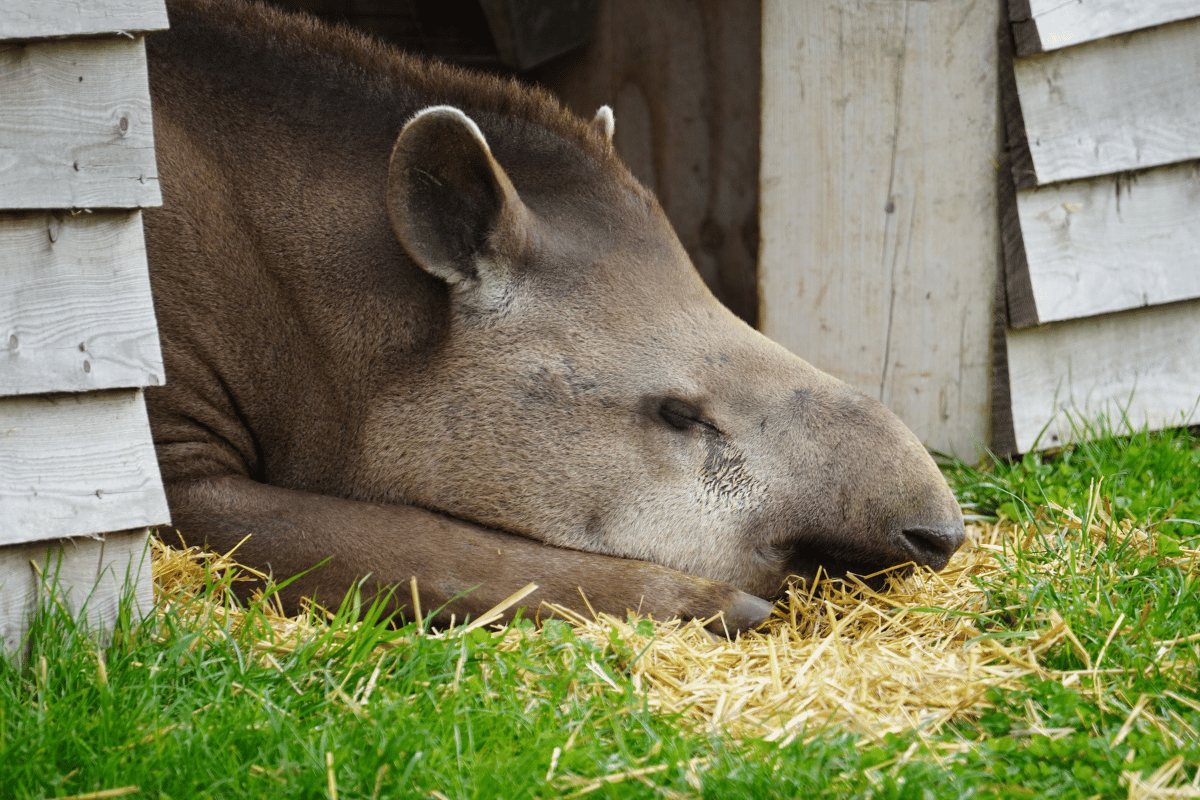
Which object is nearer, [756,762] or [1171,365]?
[756,762]

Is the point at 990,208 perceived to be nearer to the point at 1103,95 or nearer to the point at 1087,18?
the point at 1103,95

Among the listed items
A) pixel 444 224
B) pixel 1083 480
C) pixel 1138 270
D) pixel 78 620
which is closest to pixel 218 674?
pixel 78 620

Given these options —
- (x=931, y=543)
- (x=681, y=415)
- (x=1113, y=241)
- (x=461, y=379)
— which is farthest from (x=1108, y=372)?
(x=461, y=379)

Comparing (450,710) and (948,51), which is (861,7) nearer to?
(948,51)

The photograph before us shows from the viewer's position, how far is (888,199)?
14.5ft

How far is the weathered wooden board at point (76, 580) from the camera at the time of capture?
2410 millimetres

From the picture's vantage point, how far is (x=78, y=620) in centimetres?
245

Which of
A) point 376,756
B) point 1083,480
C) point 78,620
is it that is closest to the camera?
point 376,756

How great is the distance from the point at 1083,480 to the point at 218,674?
310 centimetres

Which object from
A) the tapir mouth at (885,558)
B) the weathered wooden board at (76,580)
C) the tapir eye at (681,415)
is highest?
the tapir eye at (681,415)

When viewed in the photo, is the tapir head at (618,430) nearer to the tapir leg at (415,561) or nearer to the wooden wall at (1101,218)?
the tapir leg at (415,561)

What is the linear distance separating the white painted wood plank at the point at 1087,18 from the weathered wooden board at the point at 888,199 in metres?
0.19

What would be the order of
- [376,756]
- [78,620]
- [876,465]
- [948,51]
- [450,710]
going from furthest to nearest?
[948,51], [876,465], [78,620], [450,710], [376,756]

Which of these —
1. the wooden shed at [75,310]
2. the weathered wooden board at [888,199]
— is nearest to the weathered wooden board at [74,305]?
the wooden shed at [75,310]
